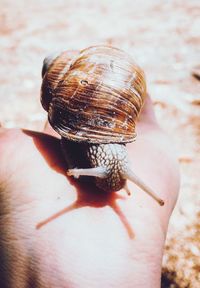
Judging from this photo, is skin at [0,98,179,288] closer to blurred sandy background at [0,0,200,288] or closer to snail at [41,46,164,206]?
snail at [41,46,164,206]

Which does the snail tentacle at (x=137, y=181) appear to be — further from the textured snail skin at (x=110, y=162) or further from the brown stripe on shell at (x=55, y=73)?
the brown stripe on shell at (x=55, y=73)

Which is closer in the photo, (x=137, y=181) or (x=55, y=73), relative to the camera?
(x=137, y=181)

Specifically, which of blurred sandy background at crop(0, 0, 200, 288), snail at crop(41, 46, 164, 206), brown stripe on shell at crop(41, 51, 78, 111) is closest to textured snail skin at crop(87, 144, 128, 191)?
snail at crop(41, 46, 164, 206)

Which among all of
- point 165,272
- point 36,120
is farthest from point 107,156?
point 36,120

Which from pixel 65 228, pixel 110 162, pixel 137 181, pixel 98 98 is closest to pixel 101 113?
pixel 98 98

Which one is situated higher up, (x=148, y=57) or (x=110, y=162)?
(x=110, y=162)

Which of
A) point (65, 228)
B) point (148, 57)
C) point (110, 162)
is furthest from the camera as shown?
point (148, 57)

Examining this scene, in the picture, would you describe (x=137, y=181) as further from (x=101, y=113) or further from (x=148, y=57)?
(x=148, y=57)

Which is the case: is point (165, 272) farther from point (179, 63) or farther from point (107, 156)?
point (179, 63)
